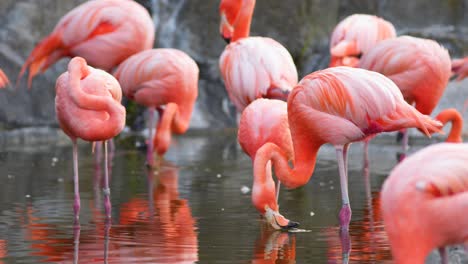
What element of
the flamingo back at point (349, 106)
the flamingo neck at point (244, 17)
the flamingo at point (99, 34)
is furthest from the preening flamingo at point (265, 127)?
the flamingo at point (99, 34)

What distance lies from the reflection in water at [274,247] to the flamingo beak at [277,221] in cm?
5

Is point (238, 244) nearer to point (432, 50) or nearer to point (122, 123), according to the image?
point (122, 123)

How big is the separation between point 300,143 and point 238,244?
27.8 inches

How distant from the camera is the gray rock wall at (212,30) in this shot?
1166 cm

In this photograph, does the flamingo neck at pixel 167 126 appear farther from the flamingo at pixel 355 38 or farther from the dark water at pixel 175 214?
the flamingo at pixel 355 38

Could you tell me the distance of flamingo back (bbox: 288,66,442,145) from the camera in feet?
17.9

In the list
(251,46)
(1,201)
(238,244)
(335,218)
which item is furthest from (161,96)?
(238,244)

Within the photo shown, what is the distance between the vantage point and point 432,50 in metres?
7.73

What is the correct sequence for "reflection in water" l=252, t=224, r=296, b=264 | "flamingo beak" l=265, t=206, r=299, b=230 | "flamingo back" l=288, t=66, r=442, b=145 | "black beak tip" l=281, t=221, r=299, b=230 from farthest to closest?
"black beak tip" l=281, t=221, r=299, b=230, "flamingo beak" l=265, t=206, r=299, b=230, "flamingo back" l=288, t=66, r=442, b=145, "reflection in water" l=252, t=224, r=296, b=264

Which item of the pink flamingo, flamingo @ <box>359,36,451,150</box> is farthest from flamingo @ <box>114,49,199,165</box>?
the pink flamingo

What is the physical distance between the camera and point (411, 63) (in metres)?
7.64

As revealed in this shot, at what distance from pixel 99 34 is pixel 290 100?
405 centimetres

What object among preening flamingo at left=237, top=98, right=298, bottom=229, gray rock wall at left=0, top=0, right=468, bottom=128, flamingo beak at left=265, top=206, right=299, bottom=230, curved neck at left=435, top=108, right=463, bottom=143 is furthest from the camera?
gray rock wall at left=0, top=0, right=468, bottom=128

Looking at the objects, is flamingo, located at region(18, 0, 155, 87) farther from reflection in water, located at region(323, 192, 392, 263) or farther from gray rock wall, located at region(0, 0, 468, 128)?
reflection in water, located at region(323, 192, 392, 263)
